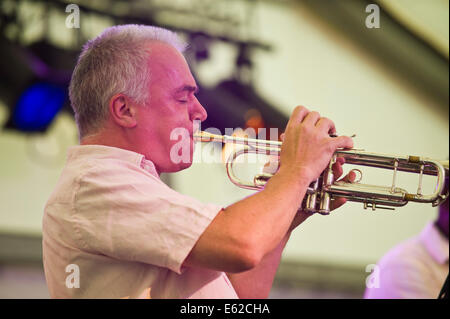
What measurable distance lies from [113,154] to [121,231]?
0.87 ft

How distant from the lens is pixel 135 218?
1.41 m

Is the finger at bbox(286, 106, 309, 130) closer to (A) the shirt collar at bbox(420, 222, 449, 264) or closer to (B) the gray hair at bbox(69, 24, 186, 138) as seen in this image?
(B) the gray hair at bbox(69, 24, 186, 138)

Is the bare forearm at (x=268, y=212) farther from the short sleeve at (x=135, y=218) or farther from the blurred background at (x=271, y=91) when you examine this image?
the blurred background at (x=271, y=91)

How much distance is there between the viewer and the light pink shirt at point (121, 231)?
139 cm

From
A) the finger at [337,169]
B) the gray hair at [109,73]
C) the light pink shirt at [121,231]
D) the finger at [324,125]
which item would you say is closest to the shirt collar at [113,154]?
the light pink shirt at [121,231]

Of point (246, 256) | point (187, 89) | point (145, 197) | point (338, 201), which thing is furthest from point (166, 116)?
point (338, 201)

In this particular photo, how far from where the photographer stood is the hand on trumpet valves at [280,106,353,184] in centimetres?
155

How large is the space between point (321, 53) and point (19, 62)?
234cm

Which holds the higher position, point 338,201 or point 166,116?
point 166,116

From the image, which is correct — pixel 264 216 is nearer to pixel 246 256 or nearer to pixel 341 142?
pixel 246 256

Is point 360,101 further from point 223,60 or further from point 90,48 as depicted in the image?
point 90,48

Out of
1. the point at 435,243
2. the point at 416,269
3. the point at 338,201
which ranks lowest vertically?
the point at 416,269

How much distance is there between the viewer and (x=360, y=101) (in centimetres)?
430
